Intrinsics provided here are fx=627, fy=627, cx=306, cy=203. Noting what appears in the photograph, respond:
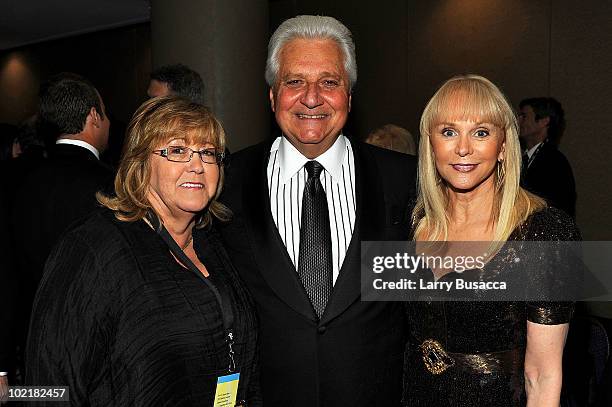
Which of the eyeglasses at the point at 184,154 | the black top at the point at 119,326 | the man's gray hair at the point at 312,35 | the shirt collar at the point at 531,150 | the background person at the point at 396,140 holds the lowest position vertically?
the black top at the point at 119,326

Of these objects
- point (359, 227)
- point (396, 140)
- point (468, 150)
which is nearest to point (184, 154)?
point (359, 227)

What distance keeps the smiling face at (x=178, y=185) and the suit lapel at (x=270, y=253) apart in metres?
0.33

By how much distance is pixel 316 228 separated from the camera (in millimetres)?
2195

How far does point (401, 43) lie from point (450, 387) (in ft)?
21.1

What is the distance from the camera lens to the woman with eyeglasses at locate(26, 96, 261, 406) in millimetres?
1662

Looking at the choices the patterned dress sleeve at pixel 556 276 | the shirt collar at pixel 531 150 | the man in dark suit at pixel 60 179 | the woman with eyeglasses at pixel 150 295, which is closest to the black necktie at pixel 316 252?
the woman with eyeglasses at pixel 150 295

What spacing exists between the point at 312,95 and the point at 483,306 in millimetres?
954

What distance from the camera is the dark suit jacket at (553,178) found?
538 centimetres

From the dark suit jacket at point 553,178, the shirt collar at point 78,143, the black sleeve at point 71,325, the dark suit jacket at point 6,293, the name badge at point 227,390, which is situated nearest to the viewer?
the black sleeve at point 71,325

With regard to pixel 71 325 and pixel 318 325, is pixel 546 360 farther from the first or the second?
pixel 71 325

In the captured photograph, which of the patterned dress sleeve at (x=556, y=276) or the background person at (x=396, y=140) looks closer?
the patterned dress sleeve at (x=556, y=276)

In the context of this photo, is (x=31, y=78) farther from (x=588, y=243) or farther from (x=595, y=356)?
(x=595, y=356)

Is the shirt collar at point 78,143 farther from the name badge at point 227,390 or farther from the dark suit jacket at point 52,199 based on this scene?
the name badge at point 227,390

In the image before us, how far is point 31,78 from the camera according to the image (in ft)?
44.3
